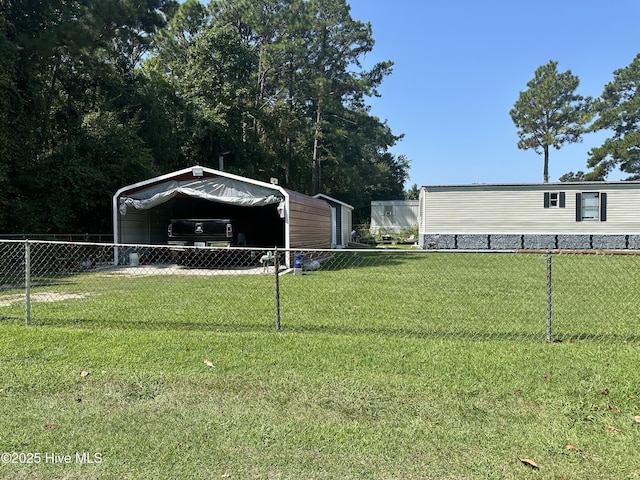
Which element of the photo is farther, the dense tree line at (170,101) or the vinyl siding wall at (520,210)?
the vinyl siding wall at (520,210)

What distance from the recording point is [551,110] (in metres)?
40.1

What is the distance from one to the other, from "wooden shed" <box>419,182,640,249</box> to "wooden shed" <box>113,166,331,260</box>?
618 cm

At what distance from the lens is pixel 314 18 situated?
118 ft

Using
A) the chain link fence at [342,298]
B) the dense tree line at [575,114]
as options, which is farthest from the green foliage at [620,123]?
the chain link fence at [342,298]

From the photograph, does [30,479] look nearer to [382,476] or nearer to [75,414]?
[75,414]

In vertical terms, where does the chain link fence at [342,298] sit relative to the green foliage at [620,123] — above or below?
below

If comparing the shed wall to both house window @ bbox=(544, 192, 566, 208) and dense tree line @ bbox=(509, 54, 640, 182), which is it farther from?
dense tree line @ bbox=(509, 54, 640, 182)

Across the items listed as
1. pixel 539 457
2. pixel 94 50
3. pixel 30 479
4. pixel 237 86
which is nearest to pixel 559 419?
pixel 539 457

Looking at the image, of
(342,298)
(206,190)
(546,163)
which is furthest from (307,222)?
(546,163)

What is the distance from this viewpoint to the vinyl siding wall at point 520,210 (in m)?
19.6

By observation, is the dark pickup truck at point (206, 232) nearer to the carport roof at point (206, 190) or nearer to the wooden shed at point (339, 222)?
the carport roof at point (206, 190)

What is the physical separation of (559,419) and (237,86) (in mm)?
27408

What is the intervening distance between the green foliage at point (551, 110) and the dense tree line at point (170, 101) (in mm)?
11583

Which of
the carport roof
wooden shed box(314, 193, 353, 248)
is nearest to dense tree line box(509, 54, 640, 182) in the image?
wooden shed box(314, 193, 353, 248)
